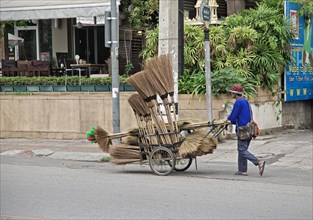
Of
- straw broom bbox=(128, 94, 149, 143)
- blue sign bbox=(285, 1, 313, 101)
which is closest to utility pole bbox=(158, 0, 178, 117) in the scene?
straw broom bbox=(128, 94, 149, 143)

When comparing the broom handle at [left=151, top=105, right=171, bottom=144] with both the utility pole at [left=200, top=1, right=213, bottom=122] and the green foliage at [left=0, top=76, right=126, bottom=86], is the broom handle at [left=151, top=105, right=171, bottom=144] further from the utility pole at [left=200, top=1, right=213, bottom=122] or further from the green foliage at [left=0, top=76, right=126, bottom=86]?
the green foliage at [left=0, top=76, right=126, bottom=86]

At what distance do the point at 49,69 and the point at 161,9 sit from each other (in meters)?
6.41

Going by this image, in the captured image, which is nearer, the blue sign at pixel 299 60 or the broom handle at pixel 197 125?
the broom handle at pixel 197 125

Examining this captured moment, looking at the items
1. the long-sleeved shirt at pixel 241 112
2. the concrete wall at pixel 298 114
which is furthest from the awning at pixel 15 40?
the long-sleeved shirt at pixel 241 112

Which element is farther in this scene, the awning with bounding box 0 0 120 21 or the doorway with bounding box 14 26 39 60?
the doorway with bounding box 14 26 39 60

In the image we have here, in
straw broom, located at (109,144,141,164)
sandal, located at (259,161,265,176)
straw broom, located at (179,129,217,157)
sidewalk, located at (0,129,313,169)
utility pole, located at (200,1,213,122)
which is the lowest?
sidewalk, located at (0,129,313,169)

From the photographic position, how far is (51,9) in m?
18.0

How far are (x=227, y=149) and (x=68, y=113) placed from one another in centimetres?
525

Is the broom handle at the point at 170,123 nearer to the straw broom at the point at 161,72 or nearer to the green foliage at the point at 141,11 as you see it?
the straw broom at the point at 161,72

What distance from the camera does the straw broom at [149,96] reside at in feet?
35.9

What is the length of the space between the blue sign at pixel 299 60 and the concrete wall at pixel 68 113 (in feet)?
3.39

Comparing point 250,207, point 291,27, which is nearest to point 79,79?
point 291,27

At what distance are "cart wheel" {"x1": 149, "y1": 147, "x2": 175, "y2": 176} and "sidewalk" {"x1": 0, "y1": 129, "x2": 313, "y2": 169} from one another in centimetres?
216

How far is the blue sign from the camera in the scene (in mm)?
17502
